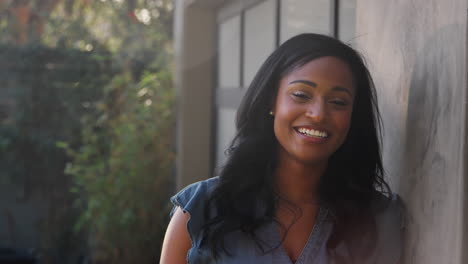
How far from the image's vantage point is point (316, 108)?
1.44 m

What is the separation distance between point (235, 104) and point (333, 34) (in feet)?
5.68

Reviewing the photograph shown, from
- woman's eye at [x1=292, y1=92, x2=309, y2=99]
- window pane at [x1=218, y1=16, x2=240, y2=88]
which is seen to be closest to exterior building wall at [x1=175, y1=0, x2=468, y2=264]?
woman's eye at [x1=292, y1=92, x2=309, y2=99]

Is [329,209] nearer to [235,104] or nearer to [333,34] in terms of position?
[333,34]

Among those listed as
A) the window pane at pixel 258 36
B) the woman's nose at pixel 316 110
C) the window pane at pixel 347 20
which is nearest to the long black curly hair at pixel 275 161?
the woman's nose at pixel 316 110

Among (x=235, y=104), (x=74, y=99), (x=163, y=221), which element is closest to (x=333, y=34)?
(x=235, y=104)

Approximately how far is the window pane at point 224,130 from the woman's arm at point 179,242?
250 centimetres

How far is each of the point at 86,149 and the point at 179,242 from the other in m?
3.73

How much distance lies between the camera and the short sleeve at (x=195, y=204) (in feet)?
4.97

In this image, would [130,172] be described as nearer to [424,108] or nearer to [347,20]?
[347,20]

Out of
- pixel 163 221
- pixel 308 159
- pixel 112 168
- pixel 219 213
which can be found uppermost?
pixel 308 159

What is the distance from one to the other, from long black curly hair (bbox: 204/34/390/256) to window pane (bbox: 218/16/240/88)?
2.40 metres

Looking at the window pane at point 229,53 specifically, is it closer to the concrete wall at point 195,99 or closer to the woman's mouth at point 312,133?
the concrete wall at point 195,99

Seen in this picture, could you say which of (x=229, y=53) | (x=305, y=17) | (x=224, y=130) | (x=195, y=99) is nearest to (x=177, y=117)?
(x=195, y=99)

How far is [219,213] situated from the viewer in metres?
1.53
